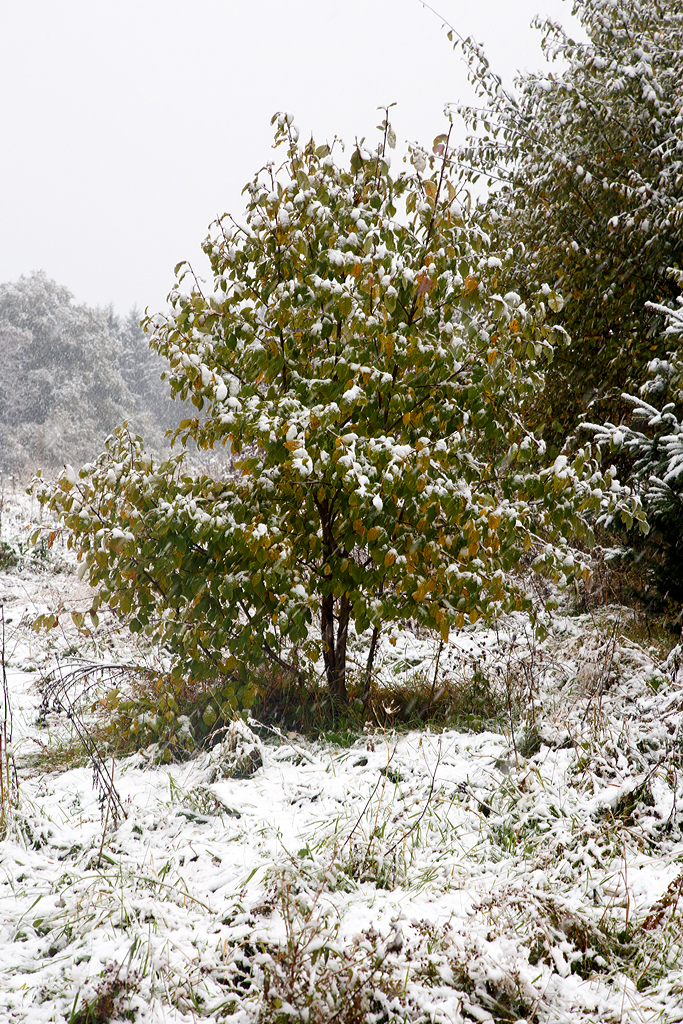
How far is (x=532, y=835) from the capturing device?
260cm

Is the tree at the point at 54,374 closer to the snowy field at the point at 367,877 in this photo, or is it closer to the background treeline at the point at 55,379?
the background treeline at the point at 55,379

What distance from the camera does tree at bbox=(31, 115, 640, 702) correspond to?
3.21 m

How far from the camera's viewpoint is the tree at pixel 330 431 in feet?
10.5

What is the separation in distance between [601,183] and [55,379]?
2748cm

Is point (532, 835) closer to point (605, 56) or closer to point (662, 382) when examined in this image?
point (662, 382)

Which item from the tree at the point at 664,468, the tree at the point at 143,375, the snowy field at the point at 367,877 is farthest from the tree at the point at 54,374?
the snowy field at the point at 367,877

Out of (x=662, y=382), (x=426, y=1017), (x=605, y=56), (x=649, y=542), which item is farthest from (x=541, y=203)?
(x=426, y=1017)

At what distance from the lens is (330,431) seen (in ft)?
10.8

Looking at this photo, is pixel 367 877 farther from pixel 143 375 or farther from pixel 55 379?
pixel 143 375

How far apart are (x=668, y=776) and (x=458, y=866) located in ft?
3.27

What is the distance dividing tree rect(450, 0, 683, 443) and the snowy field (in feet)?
12.2

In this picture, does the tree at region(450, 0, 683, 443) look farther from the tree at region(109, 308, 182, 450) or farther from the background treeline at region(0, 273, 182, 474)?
the tree at region(109, 308, 182, 450)

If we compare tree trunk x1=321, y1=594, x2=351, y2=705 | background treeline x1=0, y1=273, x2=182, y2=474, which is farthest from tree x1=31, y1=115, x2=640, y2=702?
background treeline x1=0, y1=273, x2=182, y2=474

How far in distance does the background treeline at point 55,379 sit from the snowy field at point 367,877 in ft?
83.2
